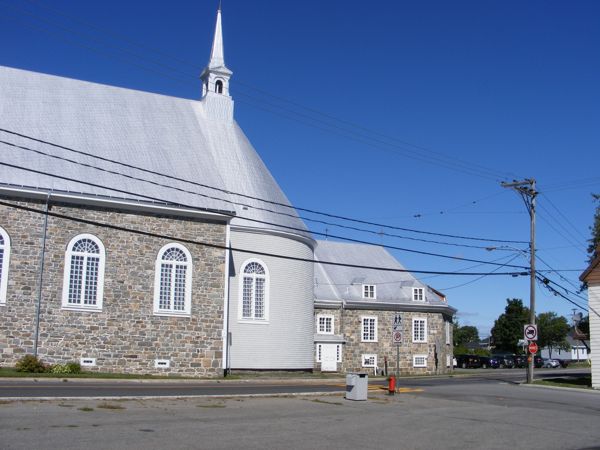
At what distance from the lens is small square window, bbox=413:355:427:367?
48.5m

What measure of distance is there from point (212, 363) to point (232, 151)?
36.9ft

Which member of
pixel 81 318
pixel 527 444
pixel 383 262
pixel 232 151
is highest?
pixel 232 151

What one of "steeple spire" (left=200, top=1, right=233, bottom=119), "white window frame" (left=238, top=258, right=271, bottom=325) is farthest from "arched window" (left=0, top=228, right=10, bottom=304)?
"steeple spire" (left=200, top=1, right=233, bottom=119)

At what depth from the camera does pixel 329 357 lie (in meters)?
45.3

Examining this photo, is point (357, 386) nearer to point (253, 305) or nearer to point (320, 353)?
point (253, 305)

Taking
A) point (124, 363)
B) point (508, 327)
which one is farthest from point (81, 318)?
point (508, 327)

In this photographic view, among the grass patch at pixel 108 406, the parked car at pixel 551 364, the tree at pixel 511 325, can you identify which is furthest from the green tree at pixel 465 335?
the grass patch at pixel 108 406

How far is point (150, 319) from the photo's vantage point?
2916 cm

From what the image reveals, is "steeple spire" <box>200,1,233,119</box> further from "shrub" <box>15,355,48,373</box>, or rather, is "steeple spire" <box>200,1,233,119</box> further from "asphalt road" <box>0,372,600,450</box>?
"asphalt road" <box>0,372,600,450</box>

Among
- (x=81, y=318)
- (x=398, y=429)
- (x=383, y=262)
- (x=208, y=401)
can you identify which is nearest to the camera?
(x=398, y=429)

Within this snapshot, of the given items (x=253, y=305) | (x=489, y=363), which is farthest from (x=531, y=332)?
(x=489, y=363)

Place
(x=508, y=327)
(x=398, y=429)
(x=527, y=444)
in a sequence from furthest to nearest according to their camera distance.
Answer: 1. (x=508, y=327)
2. (x=398, y=429)
3. (x=527, y=444)

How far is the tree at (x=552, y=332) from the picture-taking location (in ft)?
354

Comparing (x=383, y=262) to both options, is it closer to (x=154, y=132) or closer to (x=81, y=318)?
(x=154, y=132)
